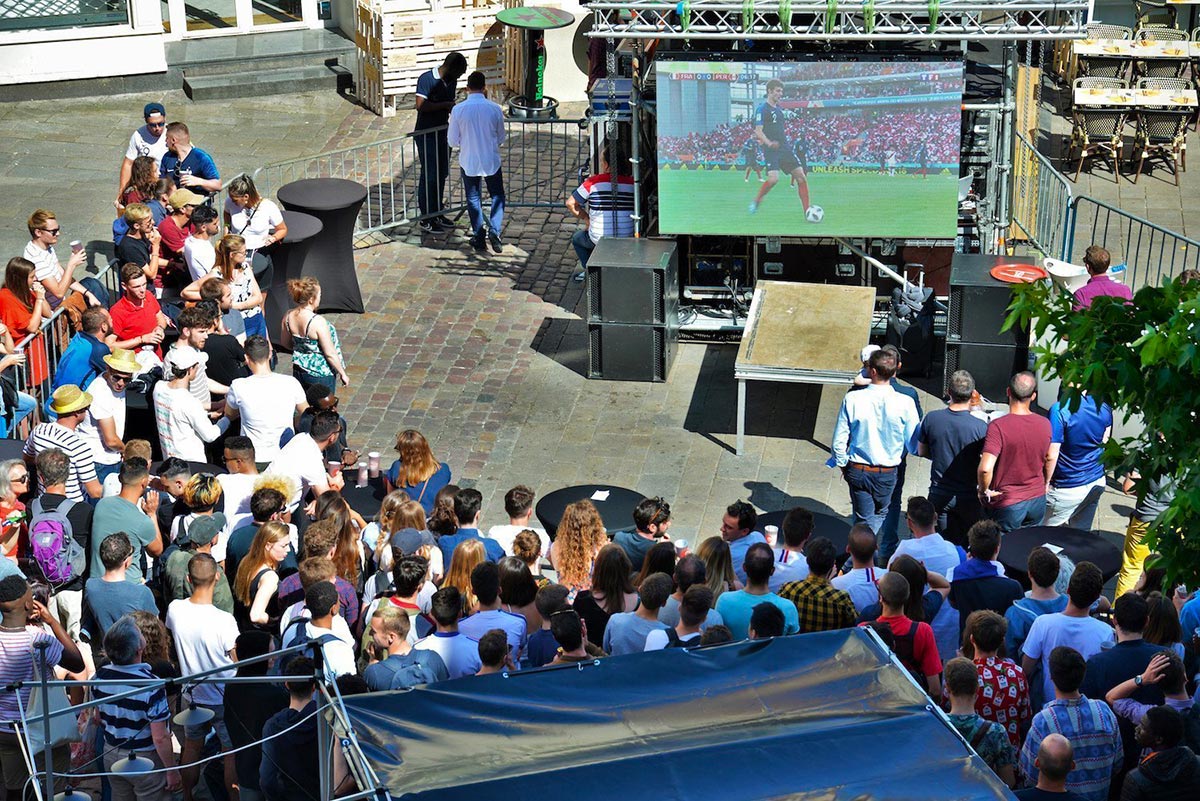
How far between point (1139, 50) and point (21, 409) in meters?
12.8

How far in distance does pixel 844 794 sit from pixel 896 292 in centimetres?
859

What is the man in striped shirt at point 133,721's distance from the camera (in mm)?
7449

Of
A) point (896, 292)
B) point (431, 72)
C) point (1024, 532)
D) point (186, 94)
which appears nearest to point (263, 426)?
point (1024, 532)

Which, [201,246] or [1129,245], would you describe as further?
[1129,245]

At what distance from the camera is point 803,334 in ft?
42.7

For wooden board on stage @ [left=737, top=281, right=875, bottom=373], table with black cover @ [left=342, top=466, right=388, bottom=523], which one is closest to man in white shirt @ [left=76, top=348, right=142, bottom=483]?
table with black cover @ [left=342, top=466, right=388, bottom=523]

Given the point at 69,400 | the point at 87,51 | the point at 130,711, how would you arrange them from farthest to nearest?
the point at 87,51, the point at 69,400, the point at 130,711

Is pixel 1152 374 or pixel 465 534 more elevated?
pixel 1152 374

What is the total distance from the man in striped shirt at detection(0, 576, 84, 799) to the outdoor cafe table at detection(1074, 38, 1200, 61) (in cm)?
1413

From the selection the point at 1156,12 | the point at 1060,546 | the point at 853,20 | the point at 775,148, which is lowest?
the point at 1060,546

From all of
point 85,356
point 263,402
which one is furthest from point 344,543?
point 85,356

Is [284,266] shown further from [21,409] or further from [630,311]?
[21,409]

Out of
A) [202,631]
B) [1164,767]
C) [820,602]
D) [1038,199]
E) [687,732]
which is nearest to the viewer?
[687,732]

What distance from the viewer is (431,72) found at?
650 inches
